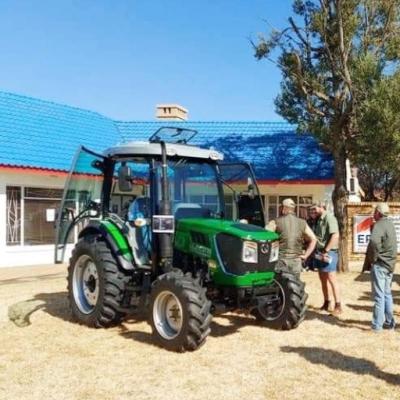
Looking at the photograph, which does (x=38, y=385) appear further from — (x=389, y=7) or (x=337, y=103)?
(x=389, y=7)

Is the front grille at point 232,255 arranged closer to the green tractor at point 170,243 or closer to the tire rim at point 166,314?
the green tractor at point 170,243

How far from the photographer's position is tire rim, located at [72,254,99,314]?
8.17 m

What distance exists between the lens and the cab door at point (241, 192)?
838cm

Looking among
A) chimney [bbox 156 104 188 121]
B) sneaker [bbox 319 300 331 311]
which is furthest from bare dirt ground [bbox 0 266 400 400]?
chimney [bbox 156 104 188 121]

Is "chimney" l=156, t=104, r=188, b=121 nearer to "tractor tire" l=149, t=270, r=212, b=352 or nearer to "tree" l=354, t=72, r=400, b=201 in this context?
"tree" l=354, t=72, r=400, b=201

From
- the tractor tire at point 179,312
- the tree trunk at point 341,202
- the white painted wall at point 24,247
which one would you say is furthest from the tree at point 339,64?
the tractor tire at point 179,312

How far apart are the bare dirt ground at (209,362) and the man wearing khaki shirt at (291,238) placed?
878 mm

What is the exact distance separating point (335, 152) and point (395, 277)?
3639 millimetres

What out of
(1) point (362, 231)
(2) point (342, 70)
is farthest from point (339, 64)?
(1) point (362, 231)

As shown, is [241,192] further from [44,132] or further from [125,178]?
[44,132]

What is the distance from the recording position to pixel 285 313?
7801 millimetres

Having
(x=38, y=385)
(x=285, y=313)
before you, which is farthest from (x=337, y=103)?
(x=38, y=385)

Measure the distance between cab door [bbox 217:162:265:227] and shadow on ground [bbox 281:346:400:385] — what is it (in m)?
2.16

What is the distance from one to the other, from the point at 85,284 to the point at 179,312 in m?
2.01
